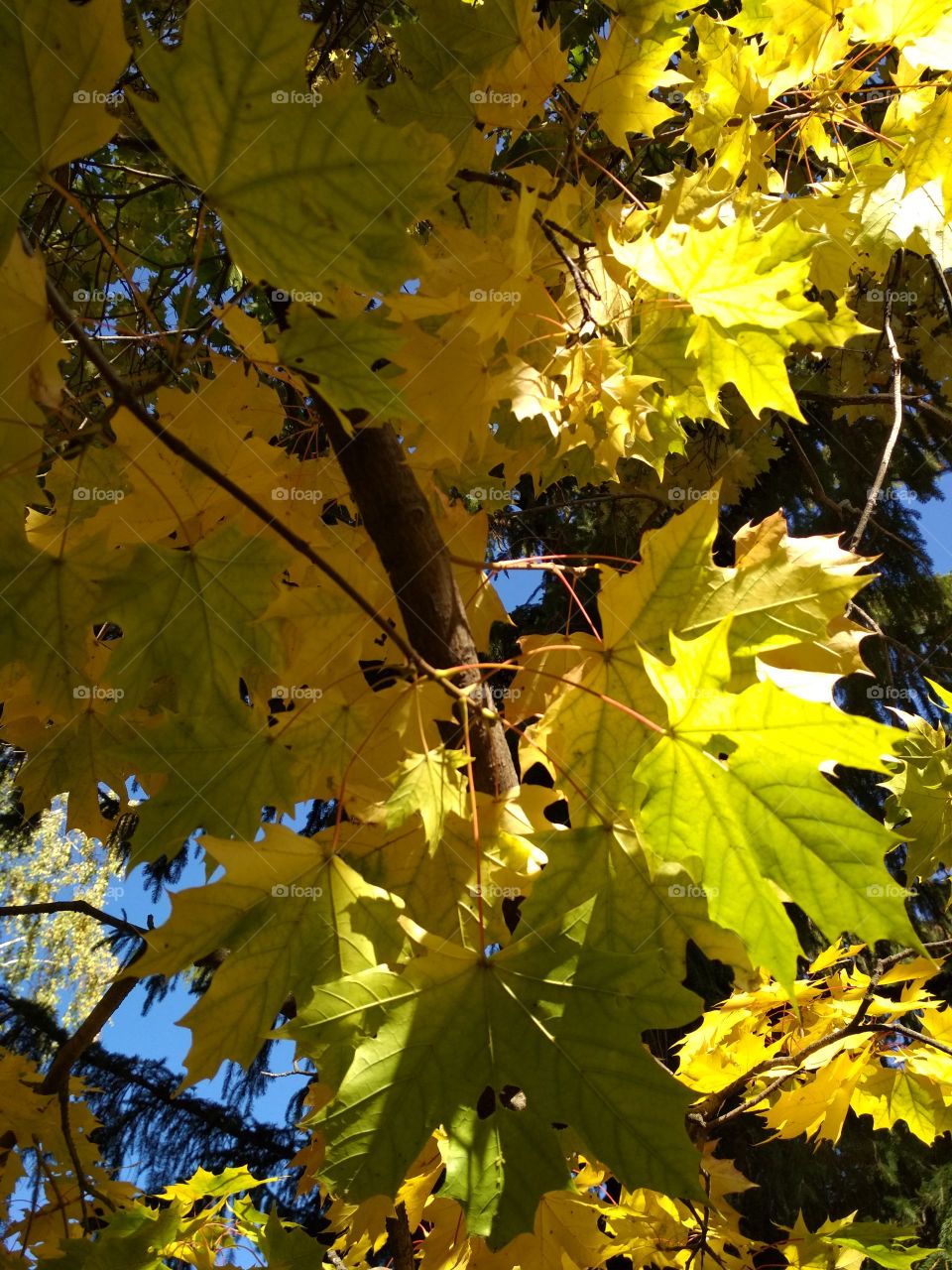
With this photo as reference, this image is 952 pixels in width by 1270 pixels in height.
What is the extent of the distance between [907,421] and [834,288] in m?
4.22

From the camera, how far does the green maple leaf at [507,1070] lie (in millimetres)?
807

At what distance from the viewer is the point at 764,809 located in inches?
29.5

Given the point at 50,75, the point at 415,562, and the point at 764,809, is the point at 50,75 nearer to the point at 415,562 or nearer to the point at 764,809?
the point at 415,562

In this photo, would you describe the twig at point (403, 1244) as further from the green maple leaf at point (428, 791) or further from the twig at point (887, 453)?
the twig at point (887, 453)

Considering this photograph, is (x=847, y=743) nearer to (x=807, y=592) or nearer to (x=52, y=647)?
(x=807, y=592)

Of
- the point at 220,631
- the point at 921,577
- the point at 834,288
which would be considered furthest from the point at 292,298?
the point at 921,577

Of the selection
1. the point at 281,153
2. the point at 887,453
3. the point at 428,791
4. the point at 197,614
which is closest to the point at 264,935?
the point at 428,791

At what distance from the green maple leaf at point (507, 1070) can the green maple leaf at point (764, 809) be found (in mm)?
141

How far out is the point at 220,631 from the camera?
3.49 ft

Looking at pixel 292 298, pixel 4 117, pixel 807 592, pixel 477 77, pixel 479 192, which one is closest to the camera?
pixel 4 117

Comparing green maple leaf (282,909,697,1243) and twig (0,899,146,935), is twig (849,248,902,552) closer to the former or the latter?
green maple leaf (282,909,697,1243)

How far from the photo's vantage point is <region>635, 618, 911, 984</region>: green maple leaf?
708mm

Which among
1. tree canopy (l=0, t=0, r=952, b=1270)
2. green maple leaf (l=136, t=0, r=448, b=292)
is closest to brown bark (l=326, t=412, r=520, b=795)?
tree canopy (l=0, t=0, r=952, b=1270)

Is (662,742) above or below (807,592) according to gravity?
below
